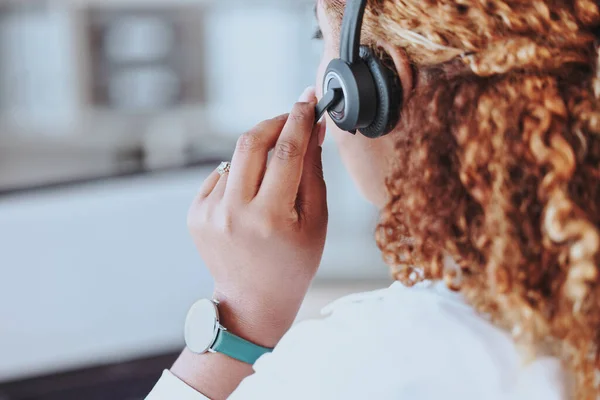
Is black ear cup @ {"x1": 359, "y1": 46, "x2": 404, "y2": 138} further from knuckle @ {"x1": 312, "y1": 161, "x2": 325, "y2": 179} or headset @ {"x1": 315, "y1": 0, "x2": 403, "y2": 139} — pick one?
knuckle @ {"x1": 312, "y1": 161, "x2": 325, "y2": 179}

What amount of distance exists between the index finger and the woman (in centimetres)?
11

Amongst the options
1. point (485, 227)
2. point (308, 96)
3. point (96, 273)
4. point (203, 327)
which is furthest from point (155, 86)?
point (485, 227)

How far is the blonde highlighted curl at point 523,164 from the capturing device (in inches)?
17.7

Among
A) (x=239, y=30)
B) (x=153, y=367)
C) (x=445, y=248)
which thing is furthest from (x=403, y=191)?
(x=239, y=30)

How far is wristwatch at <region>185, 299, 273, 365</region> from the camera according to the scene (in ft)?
2.12

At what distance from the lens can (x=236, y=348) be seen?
25.6 inches

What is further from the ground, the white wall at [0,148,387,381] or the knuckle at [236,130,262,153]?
the knuckle at [236,130,262,153]

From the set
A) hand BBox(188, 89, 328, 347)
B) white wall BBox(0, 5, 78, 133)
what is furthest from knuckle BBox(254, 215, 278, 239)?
white wall BBox(0, 5, 78, 133)

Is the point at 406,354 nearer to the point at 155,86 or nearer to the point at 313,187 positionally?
the point at 313,187

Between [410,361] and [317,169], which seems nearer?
[410,361]

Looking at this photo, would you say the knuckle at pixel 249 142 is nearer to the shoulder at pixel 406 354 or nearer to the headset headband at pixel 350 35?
the headset headband at pixel 350 35

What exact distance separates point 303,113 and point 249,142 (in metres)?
0.06

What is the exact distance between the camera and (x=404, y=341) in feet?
1.54

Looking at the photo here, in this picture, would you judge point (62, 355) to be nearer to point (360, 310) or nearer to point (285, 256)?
point (285, 256)
